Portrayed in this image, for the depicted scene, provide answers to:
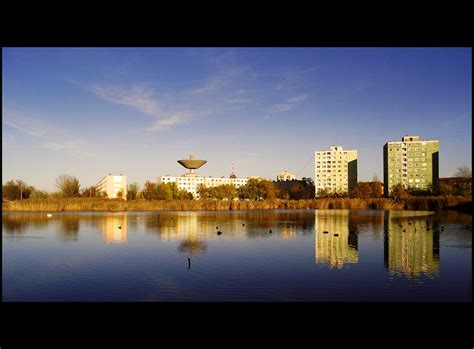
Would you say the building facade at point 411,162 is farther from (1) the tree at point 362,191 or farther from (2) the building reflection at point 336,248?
(2) the building reflection at point 336,248

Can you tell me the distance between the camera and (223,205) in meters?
37.0

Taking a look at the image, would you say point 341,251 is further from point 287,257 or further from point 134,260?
point 134,260

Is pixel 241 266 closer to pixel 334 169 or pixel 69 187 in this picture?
pixel 69 187

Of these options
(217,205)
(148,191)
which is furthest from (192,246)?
(148,191)

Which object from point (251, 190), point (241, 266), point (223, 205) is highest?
point (251, 190)

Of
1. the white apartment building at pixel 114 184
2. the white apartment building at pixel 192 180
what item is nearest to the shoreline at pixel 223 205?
the white apartment building at pixel 114 184

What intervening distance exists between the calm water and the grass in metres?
17.3

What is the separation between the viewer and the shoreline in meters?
32.2

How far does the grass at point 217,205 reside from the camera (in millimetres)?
32469

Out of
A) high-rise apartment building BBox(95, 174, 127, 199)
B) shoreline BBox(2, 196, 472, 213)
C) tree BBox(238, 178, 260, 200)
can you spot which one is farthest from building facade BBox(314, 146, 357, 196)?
shoreline BBox(2, 196, 472, 213)

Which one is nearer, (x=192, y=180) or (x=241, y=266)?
(x=241, y=266)

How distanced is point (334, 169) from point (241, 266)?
3035 inches

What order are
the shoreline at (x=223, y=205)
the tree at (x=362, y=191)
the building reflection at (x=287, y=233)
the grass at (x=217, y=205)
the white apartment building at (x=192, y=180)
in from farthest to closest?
the white apartment building at (x=192, y=180) → the tree at (x=362, y=191) → the grass at (x=217, y=205) → the shoreline at (x=223, y=205) → the building reflection at (x=287, y=233)

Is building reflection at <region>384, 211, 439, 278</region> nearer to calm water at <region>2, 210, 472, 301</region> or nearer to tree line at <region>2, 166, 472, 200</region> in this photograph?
calm water at <region>2, 210, 472, 301</region>
